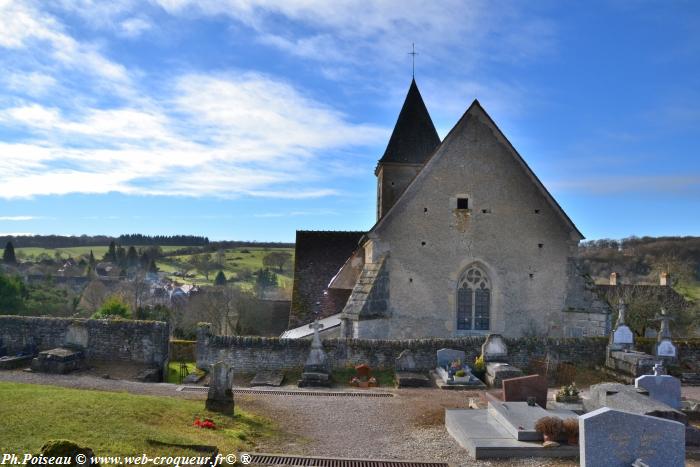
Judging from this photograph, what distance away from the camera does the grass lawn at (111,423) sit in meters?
8.28

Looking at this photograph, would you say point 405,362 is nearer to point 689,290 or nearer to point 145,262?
point 689,290

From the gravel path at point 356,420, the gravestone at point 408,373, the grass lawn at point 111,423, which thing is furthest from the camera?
the gravestone at point 408,373

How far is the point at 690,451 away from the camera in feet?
33.3

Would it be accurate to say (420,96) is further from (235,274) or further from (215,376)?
(235,274)

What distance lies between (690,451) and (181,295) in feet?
185

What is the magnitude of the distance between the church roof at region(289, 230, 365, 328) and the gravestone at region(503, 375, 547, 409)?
42.7 ft

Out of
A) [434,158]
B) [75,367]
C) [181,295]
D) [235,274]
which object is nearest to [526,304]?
[434,158]

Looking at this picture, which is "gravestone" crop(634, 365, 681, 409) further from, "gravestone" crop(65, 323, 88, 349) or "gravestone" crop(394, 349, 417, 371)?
"gravestone" crop(65, 323, 88, 349)

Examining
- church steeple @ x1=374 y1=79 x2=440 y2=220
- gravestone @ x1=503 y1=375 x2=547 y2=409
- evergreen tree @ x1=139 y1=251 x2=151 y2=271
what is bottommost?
gravestone @ x1=503 y1=375 x2=547 y2=409

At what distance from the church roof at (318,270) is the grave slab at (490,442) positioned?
1370 centimetres

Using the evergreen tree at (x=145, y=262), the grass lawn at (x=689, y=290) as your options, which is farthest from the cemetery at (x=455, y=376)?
the evergreen tree at (x=145, y=262)

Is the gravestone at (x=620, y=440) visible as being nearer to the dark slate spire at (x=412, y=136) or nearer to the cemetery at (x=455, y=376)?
the cemetery at (x=455, y=376)

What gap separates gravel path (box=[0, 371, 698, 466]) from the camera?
397 inches

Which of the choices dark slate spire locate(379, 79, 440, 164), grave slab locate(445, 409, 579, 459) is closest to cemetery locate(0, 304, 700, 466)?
grave slab locate(445, 409, 579, 459)
